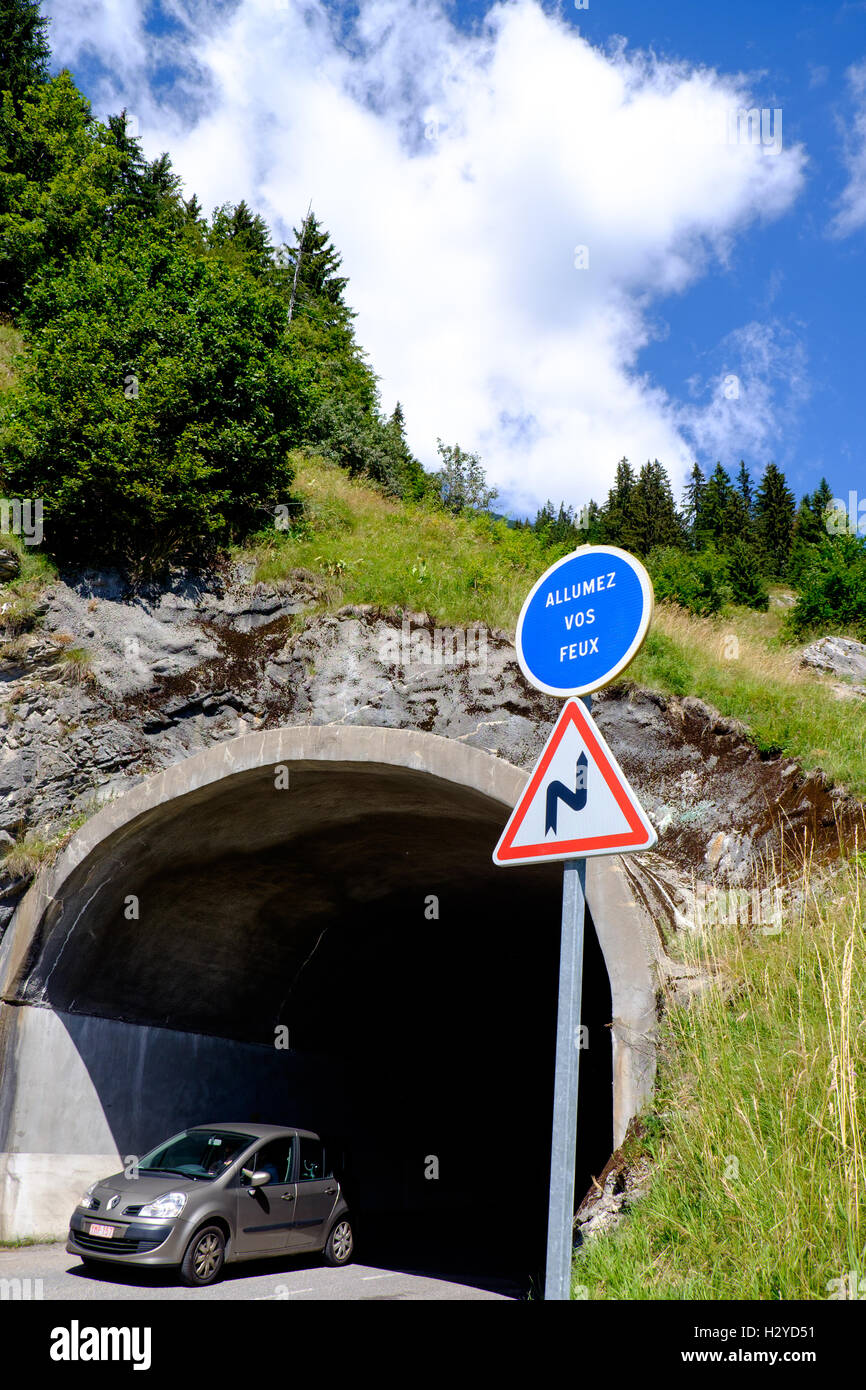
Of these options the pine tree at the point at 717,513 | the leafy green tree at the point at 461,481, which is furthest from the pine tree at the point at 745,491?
the leafy green tree at the point at 461,481

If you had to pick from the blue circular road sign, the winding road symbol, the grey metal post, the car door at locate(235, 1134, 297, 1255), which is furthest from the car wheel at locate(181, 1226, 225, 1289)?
the blue circular road sign

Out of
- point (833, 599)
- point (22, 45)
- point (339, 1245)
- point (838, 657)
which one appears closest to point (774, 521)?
point (833, 599)

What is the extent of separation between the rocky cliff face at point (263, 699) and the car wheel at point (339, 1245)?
16.8 feet

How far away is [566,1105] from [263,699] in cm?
864

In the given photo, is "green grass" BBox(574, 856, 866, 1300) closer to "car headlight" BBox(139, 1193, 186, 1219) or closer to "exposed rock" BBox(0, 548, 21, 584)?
"car headlight" BBox(139, 1193, 186, 1219)

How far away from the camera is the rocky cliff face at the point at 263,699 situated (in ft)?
32.2

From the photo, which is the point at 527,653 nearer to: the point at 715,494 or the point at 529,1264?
the point at 529,1264

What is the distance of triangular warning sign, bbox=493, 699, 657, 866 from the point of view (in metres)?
3.49

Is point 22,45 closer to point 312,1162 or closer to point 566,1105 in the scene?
point 312,1162

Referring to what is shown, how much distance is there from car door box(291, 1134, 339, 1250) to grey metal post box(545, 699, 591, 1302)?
8010 millimetres

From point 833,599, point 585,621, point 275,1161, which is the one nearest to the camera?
point 585,621

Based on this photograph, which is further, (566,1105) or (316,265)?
(316,265)

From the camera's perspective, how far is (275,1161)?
10.2 meters

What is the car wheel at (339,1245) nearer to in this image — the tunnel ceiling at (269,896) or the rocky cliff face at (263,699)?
the tunnel ceiling at (269,896)
